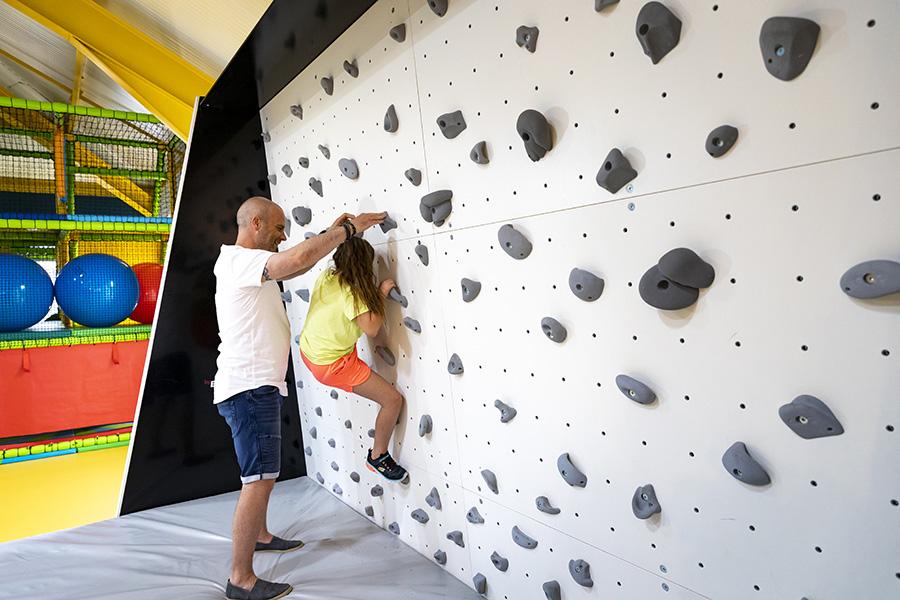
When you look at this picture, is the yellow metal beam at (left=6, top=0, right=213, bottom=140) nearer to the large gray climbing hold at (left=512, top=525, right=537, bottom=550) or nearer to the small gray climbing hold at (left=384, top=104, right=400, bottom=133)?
the small gray climbing hold at (left=384, top=104, right=400, bottom=133)

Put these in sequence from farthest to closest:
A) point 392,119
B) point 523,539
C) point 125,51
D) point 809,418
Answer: point 125,51
point 392,119
point 523,539
point 809,418

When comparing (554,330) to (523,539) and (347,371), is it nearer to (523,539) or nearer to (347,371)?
(523,539)

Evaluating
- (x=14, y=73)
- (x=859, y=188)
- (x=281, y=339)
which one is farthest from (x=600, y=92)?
(x=14, y=73)

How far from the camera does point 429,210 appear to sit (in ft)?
6.66

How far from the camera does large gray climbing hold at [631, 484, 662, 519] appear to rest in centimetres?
138

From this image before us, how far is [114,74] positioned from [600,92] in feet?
12.1

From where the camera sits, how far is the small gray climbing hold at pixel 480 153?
1.75 metres

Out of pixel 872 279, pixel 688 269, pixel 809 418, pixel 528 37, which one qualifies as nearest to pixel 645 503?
pixel 809 418

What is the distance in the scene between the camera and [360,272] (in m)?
2.36

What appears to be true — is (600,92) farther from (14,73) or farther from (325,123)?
(14,73)

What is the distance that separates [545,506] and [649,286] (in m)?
0.78

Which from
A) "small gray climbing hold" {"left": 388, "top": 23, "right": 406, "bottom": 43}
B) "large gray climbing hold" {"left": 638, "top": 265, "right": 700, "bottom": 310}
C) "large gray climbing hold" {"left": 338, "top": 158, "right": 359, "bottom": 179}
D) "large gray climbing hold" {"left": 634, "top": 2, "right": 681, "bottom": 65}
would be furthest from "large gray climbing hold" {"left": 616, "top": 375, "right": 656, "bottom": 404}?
"large gray climbing hold" {"left": 338, "top": 158, "right": 359, "bottom": 179}

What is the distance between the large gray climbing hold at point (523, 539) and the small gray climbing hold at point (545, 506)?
0.13 metres

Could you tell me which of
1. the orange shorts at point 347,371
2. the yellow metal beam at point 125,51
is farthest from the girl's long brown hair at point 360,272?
the yellow metal beam at point 125,51
